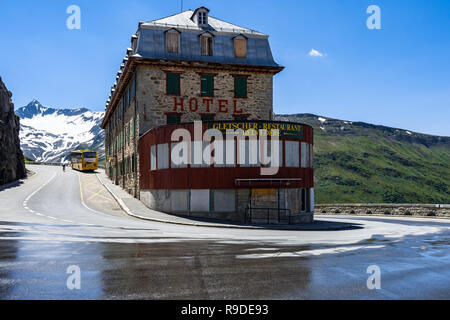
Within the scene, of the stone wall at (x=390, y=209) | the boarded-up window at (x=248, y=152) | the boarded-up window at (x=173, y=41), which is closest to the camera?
the boarded-up window at (x=248, y=152)

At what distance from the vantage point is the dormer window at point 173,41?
110 feet

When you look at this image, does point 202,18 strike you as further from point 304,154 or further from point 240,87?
point 304,154

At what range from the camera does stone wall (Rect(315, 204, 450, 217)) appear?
117ft

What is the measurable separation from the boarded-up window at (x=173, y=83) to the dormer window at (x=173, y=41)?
2.08 metres

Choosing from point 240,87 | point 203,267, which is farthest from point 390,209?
point 203,267

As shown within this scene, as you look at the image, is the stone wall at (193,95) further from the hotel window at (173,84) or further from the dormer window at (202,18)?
the dormer window at (202,18)

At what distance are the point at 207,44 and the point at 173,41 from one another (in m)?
2.84

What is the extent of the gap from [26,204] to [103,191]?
1026cm

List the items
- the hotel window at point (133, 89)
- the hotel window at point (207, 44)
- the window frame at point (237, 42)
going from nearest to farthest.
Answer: the hotel window at point (133, 89)
the hotel window at point (207, 44)
the window frame at point (237, 42)

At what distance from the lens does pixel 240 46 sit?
35.2 meters

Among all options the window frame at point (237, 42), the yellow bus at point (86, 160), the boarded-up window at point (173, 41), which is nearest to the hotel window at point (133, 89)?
the boarded-up window at point (173, 41)

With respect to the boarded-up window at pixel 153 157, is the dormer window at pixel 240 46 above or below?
above
